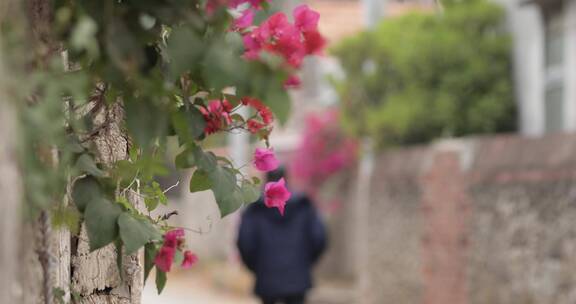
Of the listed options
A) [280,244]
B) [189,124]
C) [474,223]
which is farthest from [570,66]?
[189,124]

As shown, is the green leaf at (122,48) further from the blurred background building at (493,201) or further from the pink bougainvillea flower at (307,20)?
the blurred background building at (493,201)

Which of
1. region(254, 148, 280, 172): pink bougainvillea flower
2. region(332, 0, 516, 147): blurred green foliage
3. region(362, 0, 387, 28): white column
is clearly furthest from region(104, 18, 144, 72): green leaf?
region(362, 0, 387, 28): white column

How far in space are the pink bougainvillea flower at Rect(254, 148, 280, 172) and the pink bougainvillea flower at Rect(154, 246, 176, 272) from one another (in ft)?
1.07

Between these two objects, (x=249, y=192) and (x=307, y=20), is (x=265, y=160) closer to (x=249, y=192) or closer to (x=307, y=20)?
(x=249, y=192)

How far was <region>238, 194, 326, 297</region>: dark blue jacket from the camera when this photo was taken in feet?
28.2

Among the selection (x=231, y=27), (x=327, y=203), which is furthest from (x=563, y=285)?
(x=327, y=203)

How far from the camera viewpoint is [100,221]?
239cm

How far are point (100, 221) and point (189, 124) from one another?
0.28 m

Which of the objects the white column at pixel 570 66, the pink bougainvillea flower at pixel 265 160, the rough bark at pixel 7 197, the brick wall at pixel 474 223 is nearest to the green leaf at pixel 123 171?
the pink bougainvillea flower at pixel 265 160

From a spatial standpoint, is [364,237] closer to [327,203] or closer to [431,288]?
[431,288]

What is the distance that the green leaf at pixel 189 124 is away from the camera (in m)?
2.39

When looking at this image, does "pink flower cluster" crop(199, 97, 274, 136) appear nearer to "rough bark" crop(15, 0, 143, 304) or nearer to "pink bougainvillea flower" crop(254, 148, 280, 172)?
"pink bougainvillea flower" crop(254, 148, 280, 172)

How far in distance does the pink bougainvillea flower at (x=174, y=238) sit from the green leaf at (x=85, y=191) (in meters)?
0.31

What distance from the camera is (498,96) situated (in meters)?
12.9
